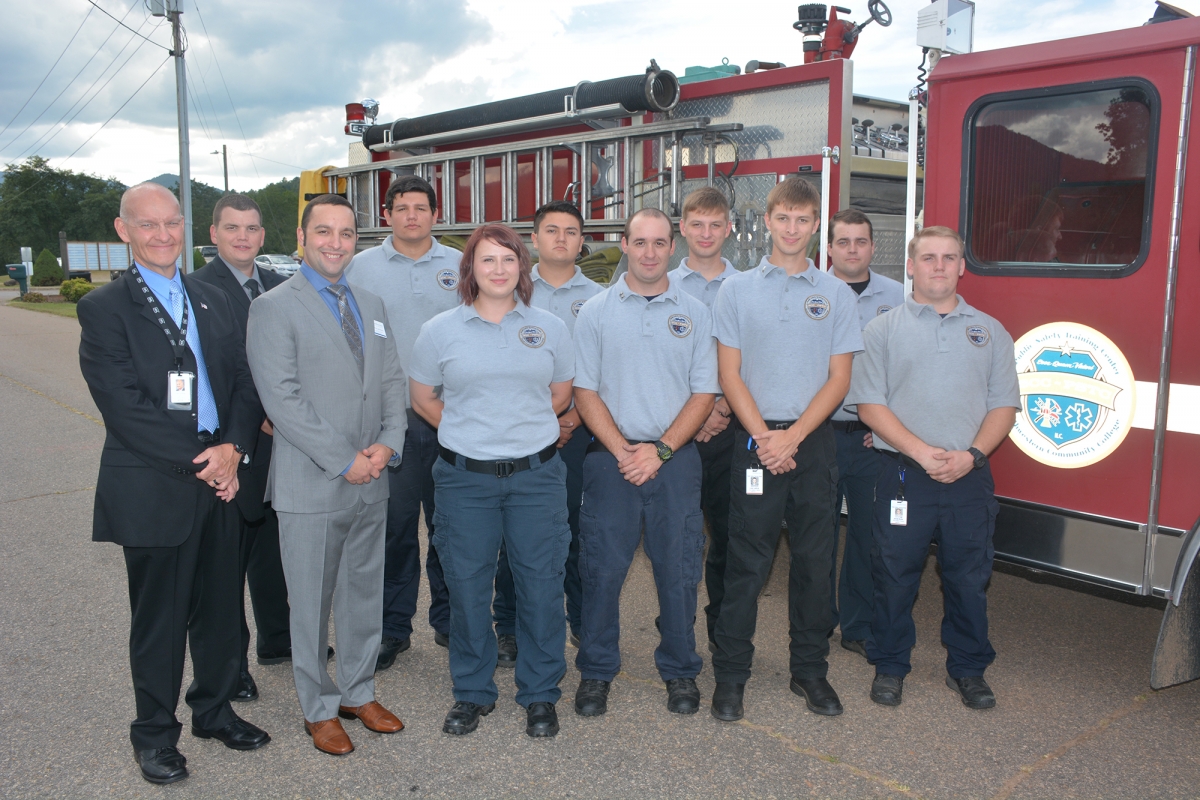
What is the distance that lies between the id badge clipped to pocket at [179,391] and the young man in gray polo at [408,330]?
118cm

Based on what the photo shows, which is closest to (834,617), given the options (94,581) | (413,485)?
(413,485)

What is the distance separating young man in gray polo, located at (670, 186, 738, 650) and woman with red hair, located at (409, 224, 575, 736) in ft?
2.66

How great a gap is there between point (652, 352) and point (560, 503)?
2.35ft

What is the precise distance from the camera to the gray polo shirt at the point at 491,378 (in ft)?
11.6

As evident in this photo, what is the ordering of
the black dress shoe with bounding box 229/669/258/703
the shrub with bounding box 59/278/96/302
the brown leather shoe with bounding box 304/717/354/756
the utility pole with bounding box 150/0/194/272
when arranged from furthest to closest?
the shrub with bounding box 59/278/96/302
the utility pole with bounding box 150/0/194/272
the black dress shoe with bounding box 229/669/258/703
the brown leather shoe with bounding box 304/717/354/756

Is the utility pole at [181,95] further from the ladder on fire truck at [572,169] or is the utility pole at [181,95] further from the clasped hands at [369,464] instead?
the clasped hands at [369,464]

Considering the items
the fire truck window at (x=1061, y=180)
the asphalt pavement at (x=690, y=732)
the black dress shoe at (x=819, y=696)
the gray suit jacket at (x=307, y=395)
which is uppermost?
the fire truck window at (x=1061, y=180)

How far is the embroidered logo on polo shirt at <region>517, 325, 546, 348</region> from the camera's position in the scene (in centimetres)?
361

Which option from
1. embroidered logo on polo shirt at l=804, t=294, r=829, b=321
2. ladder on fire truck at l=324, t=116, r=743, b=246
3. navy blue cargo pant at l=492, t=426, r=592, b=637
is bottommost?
navy blue cargo pant at l=492, t=426, r=592, b=637

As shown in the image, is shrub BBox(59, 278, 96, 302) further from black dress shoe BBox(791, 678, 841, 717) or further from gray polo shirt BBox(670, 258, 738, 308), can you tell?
black dress shoe BBox(791, 678, 841, 717)

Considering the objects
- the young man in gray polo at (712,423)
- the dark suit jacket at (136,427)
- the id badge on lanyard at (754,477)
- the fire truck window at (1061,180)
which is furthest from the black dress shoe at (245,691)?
the fire truck window at (1061,180)

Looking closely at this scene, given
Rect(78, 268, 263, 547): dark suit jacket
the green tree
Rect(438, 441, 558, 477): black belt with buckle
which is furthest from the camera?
the green tree

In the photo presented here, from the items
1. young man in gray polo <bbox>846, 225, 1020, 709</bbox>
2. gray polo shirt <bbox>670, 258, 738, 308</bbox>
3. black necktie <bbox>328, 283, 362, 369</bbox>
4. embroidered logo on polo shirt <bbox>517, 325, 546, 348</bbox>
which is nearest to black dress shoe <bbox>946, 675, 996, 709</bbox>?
young man in gray polo <bbox>846, 225, 1020, 709</bbox>

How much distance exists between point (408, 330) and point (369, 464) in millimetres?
1062
